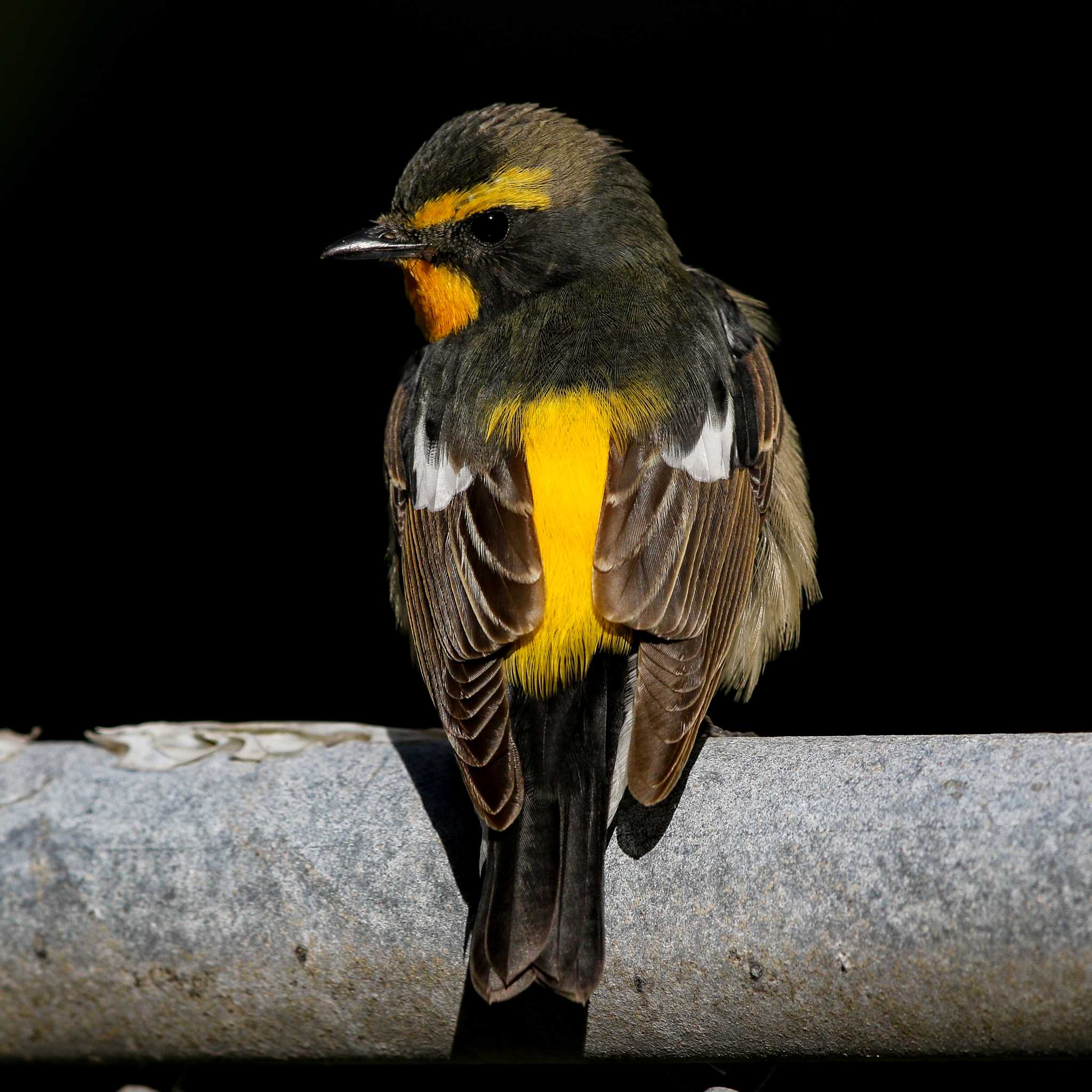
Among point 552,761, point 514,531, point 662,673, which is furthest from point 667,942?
point 514,531

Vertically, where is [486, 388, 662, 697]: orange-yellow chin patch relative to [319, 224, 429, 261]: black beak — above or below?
below

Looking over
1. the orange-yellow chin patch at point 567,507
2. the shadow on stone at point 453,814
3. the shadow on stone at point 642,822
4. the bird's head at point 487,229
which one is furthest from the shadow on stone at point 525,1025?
the bird's head at point 487,229

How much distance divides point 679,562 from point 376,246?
1377 mm

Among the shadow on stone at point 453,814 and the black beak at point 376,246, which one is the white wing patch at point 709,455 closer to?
the shadow on stone at point 453,814

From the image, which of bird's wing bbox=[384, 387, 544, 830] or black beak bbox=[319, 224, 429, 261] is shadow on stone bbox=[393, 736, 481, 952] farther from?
black beak bbox=[319, 224, 429, 261]

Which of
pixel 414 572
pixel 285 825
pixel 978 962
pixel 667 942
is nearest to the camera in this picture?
pixel 978 962

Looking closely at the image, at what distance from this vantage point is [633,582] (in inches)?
110

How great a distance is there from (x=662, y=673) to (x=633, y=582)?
0.72 ft

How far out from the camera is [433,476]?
3344 mm

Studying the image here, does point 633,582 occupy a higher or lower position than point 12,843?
higher

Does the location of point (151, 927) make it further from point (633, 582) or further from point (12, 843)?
point (633, 582)

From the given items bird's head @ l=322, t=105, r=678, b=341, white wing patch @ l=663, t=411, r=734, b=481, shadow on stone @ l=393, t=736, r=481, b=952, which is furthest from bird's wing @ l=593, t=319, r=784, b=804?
bird's head @ l=322, t=105, r=678, b=341

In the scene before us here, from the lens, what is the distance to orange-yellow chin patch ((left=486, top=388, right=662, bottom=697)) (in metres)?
2.71

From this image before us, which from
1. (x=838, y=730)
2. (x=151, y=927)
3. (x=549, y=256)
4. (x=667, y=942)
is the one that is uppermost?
(x=549, y=256)
